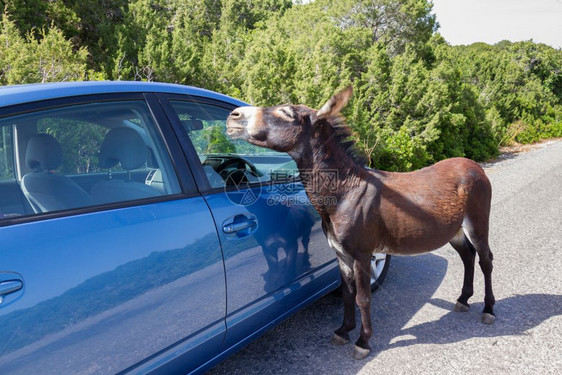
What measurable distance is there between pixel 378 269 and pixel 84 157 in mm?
2768

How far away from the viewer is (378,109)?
10344mm

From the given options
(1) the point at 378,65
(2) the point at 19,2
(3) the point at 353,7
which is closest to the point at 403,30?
(3) the point at 353,7

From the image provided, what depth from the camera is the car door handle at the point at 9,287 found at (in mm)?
1384

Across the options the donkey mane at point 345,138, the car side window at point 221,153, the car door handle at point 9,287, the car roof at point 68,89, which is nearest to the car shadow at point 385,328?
the car side window at point 221,153

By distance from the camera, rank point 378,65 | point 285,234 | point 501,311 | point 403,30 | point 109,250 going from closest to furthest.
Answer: point 109,250
point 285,234
point 501,311
point 378,65
point 403,30

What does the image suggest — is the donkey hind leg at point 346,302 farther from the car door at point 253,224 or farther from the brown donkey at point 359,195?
the car door at point 253,224

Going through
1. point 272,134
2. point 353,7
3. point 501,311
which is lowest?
point 501,311

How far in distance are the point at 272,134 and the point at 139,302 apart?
1.18 m

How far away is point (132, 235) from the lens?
1788mm

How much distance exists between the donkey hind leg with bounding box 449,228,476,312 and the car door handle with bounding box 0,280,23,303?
10.3 feet

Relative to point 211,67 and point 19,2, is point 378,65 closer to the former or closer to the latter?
point 211,67

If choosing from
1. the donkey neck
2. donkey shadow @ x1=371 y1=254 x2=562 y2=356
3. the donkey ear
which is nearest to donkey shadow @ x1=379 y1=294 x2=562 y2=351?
donkey shadow @ x1=371 y1=254 x2=562 y2=356

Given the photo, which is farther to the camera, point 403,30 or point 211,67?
point 403,30

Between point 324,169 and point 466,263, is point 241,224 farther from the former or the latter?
point 466,263
